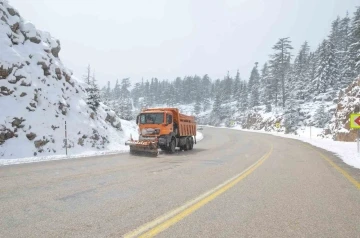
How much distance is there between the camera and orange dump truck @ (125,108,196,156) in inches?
647

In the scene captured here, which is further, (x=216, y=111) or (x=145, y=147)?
(x=216, y=111)

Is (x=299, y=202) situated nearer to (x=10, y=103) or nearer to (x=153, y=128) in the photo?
(x=153, y=128)

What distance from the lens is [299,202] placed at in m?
5.85

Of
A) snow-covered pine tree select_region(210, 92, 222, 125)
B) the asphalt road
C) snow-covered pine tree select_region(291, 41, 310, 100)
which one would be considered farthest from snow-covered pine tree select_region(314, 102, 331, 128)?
snow-covered pine tree select_region(210, 92, 222, 125)

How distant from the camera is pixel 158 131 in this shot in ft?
58.1

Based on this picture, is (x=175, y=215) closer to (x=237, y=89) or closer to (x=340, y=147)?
(x=340, y=147)

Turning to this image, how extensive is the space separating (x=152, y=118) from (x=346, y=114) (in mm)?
27641

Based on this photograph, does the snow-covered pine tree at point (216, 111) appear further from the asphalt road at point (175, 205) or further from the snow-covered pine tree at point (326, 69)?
the asphalt road at point (175, 205)

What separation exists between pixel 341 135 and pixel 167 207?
3401 centimetres

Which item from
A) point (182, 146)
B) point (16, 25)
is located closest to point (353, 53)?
point (182, 146)

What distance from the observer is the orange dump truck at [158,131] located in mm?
Answer: 16422

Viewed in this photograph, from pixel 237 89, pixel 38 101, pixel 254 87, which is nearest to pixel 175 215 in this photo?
pixel 38 101

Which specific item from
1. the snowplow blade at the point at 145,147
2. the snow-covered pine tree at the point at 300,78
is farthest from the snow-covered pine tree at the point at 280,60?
the snowplow blade at the point at 145,147

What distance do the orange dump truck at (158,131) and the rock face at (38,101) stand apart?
369 centimetres
